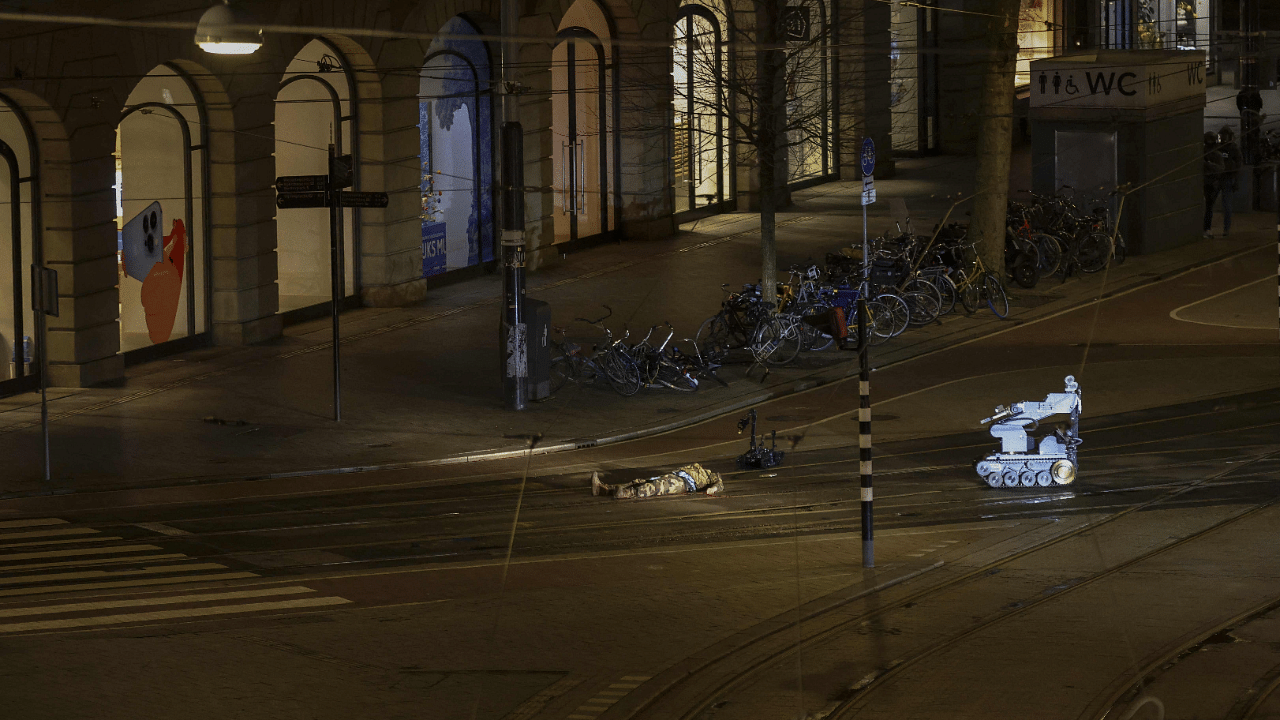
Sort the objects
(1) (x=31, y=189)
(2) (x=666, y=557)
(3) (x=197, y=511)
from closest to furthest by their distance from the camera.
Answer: (2) (x=666, y=557) < (3) (x=197, y=511) < (1) (x=31, y=189)

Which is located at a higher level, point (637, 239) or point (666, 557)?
point (637, 239)

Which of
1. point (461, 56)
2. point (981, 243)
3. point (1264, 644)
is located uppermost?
point (461, 56)

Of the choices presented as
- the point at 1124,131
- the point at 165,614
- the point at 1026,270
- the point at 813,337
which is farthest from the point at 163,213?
the point at 1124,131

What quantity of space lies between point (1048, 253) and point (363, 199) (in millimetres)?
13674

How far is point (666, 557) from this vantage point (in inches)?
560

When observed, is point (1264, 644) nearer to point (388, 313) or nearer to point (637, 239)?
point (388, 313)

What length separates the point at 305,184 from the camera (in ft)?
66.6

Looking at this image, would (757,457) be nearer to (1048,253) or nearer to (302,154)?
(302,154)

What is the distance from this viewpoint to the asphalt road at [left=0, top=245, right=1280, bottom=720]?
1063 cm

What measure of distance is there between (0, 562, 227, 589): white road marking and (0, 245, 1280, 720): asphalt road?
3 cm

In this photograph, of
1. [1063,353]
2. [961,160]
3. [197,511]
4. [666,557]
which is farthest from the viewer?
[961,160]

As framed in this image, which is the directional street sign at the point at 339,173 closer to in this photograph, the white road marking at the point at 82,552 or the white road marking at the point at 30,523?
the white road marking at the point at 30,523

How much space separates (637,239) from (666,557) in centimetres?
2112

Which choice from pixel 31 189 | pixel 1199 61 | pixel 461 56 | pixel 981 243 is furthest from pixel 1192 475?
pixel 1199 61
